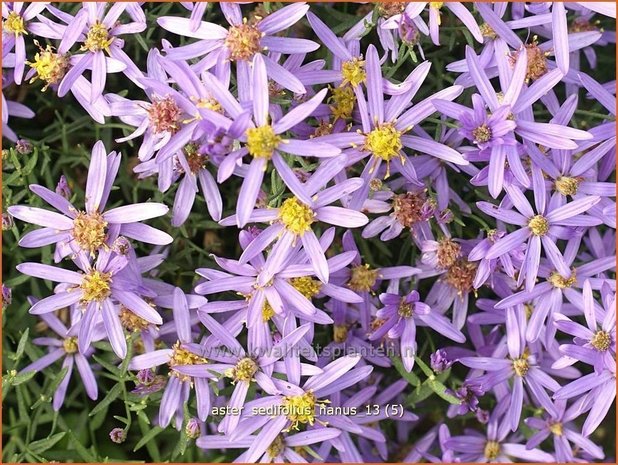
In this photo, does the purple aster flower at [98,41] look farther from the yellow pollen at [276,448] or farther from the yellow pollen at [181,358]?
the yellow pollen at [276,448]

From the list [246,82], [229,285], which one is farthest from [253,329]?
[246,82]

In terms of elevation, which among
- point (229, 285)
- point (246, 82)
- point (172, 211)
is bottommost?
point (229, 285)

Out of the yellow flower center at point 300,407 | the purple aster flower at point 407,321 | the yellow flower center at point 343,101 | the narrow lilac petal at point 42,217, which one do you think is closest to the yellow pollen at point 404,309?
the purple aster flower at point 407,321

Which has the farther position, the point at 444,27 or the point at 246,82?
the point at 444,27

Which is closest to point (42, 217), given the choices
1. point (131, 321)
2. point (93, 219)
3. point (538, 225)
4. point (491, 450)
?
point (93, 219)

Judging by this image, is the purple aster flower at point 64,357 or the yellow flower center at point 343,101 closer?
the yellow flower center at point 343,101

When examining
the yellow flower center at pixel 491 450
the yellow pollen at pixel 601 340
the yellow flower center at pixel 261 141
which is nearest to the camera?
the yellow flower center at pixel 261 141

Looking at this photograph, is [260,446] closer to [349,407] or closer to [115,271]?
[349,407]
